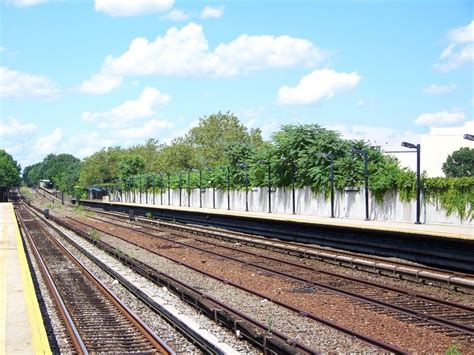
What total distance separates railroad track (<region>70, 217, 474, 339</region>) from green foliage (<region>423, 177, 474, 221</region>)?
7.79 metres

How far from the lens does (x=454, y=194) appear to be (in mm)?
24484

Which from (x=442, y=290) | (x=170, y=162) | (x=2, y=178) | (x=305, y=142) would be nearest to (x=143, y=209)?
(x=170, y=162)

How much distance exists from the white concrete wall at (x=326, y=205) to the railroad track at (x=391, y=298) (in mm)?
8037

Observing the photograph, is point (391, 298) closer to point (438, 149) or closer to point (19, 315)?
point (19, 315)

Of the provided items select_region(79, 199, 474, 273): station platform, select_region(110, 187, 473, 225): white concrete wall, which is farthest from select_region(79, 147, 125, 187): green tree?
select_region(79, 199, 474, 273): station platform

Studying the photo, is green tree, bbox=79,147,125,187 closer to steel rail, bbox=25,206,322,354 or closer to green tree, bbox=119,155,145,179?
green tree, bbox=119,155,145,179

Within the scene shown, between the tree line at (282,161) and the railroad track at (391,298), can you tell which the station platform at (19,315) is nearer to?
the railroad track at (391,298)

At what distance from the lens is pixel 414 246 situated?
2100 centimetres

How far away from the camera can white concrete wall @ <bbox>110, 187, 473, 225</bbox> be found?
86.1ft

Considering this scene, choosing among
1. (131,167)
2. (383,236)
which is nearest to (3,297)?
(383,236)

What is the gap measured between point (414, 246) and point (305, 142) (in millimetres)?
17100

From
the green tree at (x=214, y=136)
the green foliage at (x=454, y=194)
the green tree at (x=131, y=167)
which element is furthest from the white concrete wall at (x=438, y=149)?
the green tree at (x=131, y=167)

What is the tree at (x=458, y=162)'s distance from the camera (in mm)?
57344

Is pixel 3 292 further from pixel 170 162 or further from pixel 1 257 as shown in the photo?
pixel 170 162
